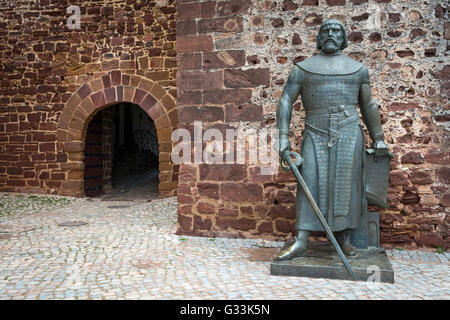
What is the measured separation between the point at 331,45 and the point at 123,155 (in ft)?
27.8

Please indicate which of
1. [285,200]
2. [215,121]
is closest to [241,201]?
[285,200]

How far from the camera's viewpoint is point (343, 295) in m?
2.62

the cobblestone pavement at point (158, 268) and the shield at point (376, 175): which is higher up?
the shield at point (376, 175)

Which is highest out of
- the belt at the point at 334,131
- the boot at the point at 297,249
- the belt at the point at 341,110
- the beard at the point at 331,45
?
the beard at the point at 331,45

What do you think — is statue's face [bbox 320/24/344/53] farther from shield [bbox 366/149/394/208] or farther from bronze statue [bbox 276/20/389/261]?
shield [bbox 366/149/394/208]

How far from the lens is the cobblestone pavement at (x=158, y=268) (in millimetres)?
2697

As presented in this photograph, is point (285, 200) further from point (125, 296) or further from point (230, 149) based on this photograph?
point (125, 296)

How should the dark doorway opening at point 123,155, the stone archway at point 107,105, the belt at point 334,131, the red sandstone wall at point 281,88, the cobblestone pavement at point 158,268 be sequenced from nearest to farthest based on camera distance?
the cobblestone pavement at point 158,268 → the belt at point 334,131 → the red sandstone wall at point 281,88 → the stone archway at point 107,105 → the dark doorway opening at point 123,155

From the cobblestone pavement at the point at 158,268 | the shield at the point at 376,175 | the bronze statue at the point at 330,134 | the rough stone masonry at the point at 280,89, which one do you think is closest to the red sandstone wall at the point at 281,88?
the rough stone masonry at the point at 280,89

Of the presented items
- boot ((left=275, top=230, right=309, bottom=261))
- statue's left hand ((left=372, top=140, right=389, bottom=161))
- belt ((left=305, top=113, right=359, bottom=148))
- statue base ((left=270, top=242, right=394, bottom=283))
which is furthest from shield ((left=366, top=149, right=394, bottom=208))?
boot ((left=275, top=230, right=309, bottom=261))

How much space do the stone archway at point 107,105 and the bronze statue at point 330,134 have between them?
4804mm

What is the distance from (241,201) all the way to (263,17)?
82.2 inches

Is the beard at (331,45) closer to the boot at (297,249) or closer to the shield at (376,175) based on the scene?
the shield at (376,175)

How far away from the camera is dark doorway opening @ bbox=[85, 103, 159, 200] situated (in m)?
8.52
